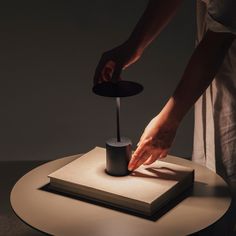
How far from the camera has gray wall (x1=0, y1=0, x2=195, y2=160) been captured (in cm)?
229

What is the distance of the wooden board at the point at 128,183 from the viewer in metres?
1.10

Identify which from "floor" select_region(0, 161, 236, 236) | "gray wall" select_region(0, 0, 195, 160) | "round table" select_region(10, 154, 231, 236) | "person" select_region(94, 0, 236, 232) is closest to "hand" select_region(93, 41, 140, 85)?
"person" select_region(94, 0, 236, 232)

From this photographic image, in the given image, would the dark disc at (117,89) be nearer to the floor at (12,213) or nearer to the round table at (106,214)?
the round table at (106,214)

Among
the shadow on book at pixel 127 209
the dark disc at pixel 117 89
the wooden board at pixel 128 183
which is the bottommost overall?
the shadow on book at pixel 127 209

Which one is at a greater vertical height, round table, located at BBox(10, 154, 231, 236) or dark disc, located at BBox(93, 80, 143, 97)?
dark disc, located at BBox(93, 80, 143, 97)

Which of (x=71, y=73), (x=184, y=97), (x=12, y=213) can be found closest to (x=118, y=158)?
(x=184, y=97)

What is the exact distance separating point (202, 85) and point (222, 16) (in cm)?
14

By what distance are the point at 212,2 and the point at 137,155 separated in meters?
0.34

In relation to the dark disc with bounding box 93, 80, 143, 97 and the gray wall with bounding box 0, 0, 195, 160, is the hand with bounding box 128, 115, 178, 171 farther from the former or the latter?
the gray wall with bounding box 0, 0, 195, 160

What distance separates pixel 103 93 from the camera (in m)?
1.14

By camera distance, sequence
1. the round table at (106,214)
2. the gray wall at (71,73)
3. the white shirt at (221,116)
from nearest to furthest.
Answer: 1. the round table at (106,214)
2. the white shirt at (221,116)
3. the gray wall at (71,73)

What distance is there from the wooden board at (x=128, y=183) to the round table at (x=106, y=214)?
2 centimetres

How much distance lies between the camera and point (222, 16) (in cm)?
109

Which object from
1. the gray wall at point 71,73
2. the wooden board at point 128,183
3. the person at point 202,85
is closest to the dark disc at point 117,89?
the person at point 202,85
